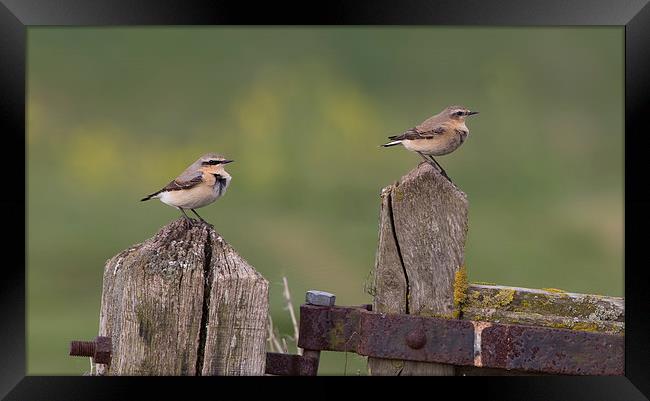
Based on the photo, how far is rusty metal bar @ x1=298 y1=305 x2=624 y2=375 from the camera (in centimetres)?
399

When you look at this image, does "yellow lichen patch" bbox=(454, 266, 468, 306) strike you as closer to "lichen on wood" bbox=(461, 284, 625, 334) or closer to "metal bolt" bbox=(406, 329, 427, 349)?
"lichen on wood" bbox=(461, 284, 625, 334)

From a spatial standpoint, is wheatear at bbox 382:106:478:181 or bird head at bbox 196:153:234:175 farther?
wheatear at bbox 382:106:478:181

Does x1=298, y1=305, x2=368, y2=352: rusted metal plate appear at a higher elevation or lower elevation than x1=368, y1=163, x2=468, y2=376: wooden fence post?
lower

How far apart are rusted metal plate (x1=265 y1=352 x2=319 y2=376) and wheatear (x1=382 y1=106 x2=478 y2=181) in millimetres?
2380

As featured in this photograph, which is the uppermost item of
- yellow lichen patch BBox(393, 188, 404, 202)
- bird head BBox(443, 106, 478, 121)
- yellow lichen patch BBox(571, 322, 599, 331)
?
bird head BBox(443, 106, 478, 121)

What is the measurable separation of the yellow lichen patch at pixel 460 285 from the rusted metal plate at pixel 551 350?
0.15 meters

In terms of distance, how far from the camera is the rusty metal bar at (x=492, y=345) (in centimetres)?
399

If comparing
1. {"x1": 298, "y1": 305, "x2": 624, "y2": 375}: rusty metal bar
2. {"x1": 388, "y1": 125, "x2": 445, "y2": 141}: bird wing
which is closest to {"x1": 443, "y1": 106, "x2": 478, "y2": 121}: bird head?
{"x1": 388, "y1": 125, "x2": 445, "y2": 141}: bird wing

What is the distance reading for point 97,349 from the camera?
4.01 metres

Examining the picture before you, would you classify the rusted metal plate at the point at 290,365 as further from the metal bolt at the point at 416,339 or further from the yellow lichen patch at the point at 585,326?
the yellow lichen patch at the point at 585,326

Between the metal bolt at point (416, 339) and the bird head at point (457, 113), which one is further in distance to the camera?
the bird head at point (457, 113)

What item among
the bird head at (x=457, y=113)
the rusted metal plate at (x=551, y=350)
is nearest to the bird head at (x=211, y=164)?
the bird head at (x=457, y=113)

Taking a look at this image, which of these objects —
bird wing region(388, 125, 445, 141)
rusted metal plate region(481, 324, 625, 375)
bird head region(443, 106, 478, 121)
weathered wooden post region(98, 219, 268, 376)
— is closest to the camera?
weathered wooden post region(98, 219, 268, 376)
